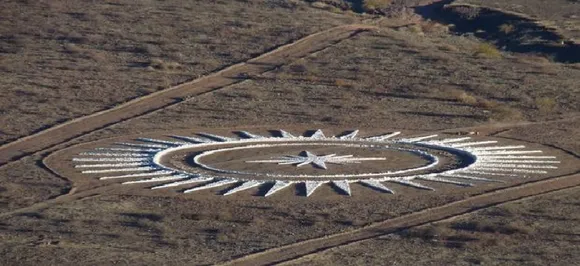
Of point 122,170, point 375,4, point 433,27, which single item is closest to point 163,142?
point 122,170

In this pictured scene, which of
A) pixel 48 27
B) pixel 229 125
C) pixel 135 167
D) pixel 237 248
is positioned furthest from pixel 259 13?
pixel 237 248

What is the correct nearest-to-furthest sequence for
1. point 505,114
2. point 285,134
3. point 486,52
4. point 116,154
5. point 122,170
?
1. point 122,170
2. point 116,154
3. point 285,134
4. point 505,114
5. point 486,52

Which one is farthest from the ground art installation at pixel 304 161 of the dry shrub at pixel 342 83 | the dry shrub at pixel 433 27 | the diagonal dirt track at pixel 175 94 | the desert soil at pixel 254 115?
the dry shrub at pixel 433 27

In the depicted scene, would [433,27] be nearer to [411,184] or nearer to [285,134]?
[285,134]

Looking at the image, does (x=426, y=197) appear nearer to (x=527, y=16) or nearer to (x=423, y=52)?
(x=423, y=52)

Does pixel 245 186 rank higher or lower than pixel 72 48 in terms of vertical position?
higher

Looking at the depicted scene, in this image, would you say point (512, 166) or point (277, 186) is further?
point (512, 166)

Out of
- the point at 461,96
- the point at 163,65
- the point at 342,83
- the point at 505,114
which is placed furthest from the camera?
the point at 163,65
